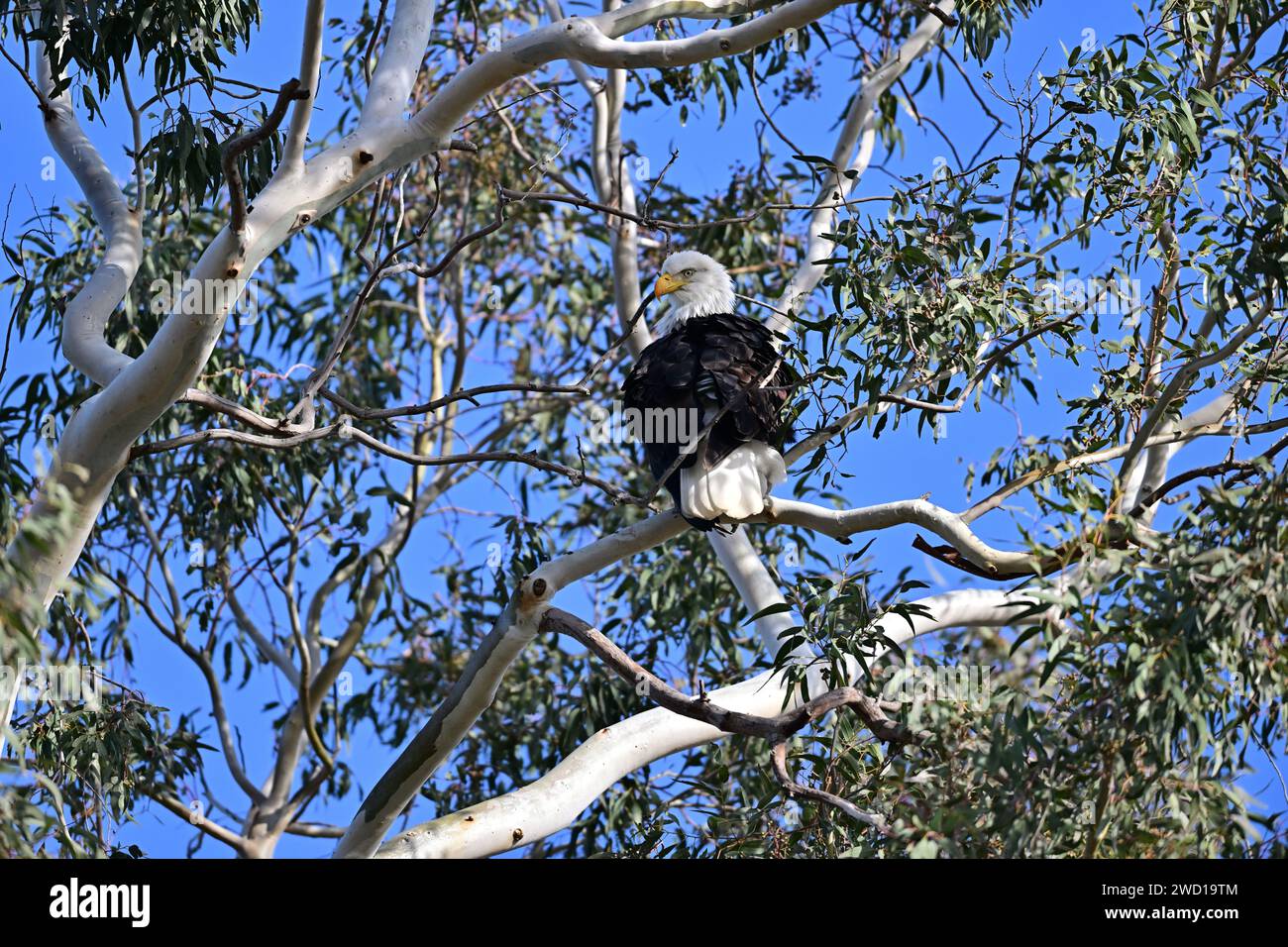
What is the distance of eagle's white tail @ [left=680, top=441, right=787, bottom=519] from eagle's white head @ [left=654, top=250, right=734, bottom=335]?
1.13 metres

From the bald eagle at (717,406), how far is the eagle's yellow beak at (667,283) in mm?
308

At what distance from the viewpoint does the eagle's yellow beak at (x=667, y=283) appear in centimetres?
526

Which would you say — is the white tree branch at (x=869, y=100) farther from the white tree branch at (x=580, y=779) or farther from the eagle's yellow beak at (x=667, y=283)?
the white tree branch at (x=580, y=779)

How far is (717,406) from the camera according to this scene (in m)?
4.41

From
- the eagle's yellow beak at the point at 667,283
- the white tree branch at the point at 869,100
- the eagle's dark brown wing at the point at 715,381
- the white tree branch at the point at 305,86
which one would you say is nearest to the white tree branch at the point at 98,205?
the white tree branch at the point at 305,86

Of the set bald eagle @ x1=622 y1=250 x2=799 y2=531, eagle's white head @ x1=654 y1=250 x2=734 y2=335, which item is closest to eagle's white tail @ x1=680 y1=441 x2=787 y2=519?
bald eagle @ x1=622 y1=250 x2=799 y2=531

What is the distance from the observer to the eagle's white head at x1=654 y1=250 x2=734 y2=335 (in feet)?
17.2

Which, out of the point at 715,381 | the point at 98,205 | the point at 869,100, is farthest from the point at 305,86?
the point at 869,100

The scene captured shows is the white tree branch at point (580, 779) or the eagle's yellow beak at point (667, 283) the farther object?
the eagle's yellow beak at point (667, 283)

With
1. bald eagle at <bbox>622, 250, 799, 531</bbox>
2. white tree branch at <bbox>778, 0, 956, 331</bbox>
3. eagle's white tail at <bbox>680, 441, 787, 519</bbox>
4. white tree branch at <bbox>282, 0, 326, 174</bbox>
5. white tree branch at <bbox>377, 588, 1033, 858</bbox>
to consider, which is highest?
white tree branch at <bbox>778, 0, 956, 331</bbox>

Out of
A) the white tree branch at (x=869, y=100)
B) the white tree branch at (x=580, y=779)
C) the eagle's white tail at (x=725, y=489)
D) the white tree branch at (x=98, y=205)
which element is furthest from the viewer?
the white tree branch at (x=869, y=100)

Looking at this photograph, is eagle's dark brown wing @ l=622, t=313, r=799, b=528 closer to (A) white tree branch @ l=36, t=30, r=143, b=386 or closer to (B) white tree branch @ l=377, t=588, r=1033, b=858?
(B) white tree branch @ l=377, t=588, r=1033, b=858
